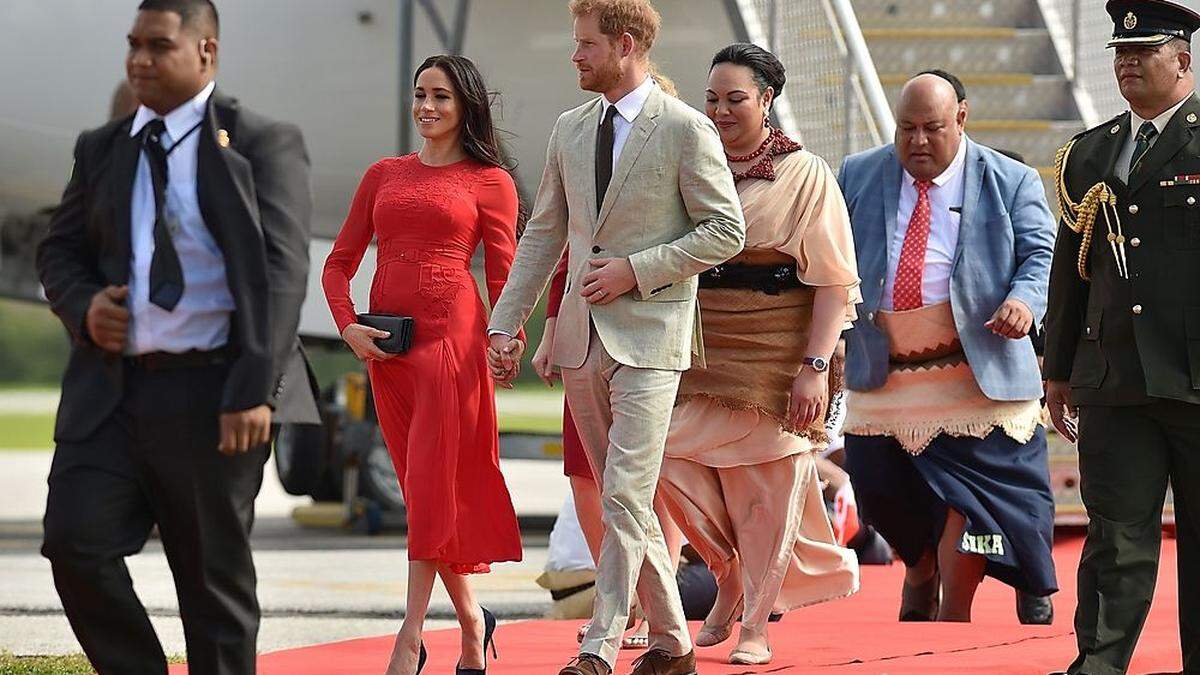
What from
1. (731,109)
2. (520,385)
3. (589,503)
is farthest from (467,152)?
(520,385)

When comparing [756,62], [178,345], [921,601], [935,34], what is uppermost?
[935,34]

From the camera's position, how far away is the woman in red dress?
5445 mm

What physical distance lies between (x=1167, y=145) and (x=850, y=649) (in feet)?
5.57

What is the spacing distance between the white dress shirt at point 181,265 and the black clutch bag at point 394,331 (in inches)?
51.3

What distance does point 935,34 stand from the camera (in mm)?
11117

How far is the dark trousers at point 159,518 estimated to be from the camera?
413 centimetres

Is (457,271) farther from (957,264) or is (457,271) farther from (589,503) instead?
(957,264)

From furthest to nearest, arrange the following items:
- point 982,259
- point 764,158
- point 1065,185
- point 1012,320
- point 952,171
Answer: point 952,171
point 982,259
point 1012,320
point 764,158
point 1065,185

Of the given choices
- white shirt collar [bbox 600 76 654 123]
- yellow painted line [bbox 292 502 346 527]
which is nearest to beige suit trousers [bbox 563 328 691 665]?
white shirt collar [bbox 600 76 654 123]

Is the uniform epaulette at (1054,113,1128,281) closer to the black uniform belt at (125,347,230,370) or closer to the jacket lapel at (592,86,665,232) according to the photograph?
the jacket lapel at (592,86,665,232)

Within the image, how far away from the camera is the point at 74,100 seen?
11.9m

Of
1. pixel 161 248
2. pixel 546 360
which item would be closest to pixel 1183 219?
pixel 546 360

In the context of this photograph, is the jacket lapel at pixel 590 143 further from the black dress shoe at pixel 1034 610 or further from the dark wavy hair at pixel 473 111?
the black dress shoe at pixel 1034 610

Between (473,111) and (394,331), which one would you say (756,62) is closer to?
(473,111)
